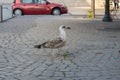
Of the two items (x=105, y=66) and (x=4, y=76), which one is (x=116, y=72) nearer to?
(x=105, y=66)

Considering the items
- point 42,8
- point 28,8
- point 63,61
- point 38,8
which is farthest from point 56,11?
point 63,61

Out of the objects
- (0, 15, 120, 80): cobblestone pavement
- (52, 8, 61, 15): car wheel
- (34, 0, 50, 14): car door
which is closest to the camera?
(0, 15, 120, 80): cobblestone pavement

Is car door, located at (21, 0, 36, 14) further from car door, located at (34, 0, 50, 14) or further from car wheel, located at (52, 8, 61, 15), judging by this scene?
car wheel, located at (52, 8, 61, 15)

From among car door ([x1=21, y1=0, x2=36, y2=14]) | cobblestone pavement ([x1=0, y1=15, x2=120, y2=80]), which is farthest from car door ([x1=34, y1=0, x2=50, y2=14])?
cobblestone pavement ([x1=0, y1=15, x2=120, y2=80])

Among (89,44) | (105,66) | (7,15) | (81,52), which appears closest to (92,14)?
(7,15)

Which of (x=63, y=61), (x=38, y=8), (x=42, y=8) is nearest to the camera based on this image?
(x=63, y=61)

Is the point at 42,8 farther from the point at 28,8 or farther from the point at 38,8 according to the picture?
the point at 28,8

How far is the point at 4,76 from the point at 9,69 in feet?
2.71

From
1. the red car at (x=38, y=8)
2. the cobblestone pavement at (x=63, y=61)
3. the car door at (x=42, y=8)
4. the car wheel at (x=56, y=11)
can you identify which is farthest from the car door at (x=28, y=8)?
the cobblestone pavement at (x=63, y=61)

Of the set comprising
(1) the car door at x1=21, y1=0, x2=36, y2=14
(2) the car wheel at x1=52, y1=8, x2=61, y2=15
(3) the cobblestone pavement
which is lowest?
(3) the cobblestone pavement

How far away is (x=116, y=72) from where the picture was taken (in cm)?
949

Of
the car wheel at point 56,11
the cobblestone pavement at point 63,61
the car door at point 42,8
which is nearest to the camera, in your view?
the cobblestone pavement at point 63,61

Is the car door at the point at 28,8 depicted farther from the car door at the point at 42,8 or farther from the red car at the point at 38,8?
the car door at the point at 42,8

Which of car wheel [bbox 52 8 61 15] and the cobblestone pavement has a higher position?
car wheel [bbox 52 8 61 15]
